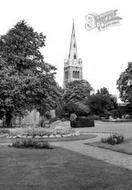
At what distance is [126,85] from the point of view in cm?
5344

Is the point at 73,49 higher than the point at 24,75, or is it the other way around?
the point at 73,49

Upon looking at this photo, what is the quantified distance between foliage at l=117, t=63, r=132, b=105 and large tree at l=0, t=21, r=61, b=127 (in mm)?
25002

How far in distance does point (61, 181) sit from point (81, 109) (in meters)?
46.2

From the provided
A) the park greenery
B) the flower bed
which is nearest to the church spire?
the park greenery

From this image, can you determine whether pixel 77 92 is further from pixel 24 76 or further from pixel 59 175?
pixel 59 175

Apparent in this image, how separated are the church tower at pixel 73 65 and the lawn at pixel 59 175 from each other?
123 meters

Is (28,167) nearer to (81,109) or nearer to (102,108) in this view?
(81,109)

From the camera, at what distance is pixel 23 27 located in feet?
104

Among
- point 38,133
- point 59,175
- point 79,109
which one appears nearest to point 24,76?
point 38,133

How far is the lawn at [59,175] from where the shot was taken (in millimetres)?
5977

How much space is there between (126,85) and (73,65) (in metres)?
81.1

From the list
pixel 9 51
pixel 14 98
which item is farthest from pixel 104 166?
pixel 9 51

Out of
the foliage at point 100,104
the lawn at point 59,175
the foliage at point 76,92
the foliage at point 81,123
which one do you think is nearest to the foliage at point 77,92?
the foliage at point 76,92

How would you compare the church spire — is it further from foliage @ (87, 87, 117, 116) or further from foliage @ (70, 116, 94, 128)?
foliage @ (70, 116, 94, 128)
